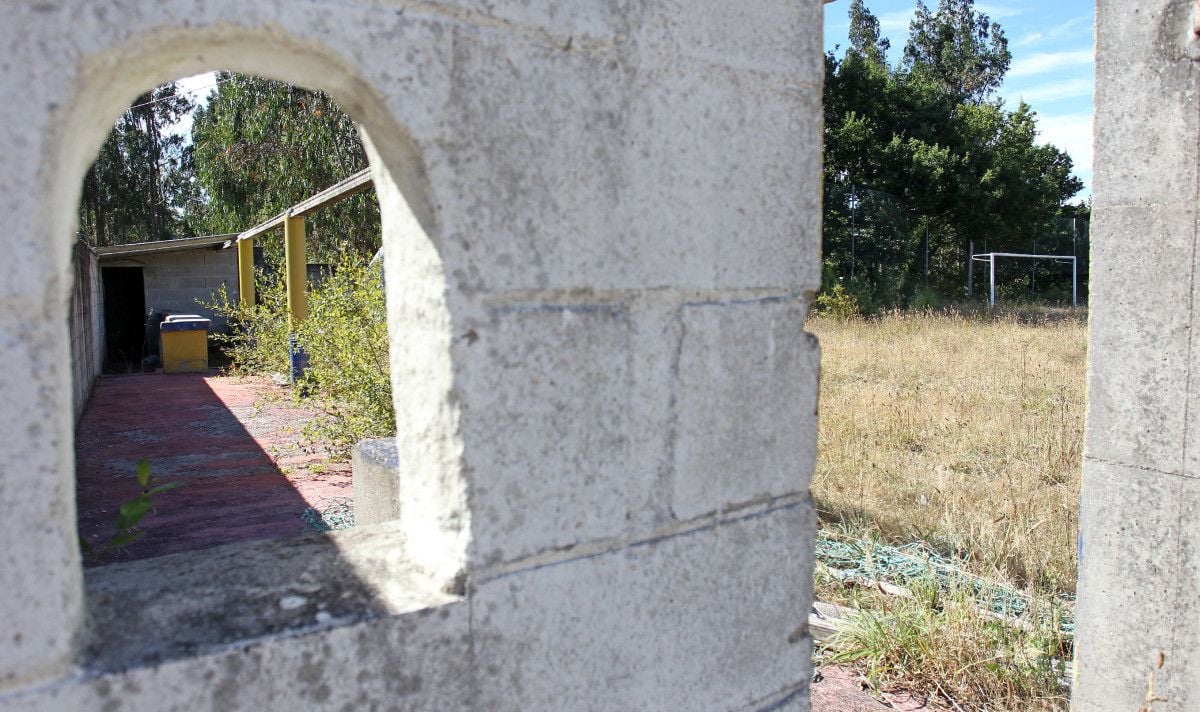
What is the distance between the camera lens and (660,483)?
5.69ft

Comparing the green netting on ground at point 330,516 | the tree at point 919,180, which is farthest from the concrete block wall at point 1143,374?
the tree at point 919,180

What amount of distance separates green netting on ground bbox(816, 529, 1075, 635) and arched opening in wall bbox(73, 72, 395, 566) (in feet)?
7.92

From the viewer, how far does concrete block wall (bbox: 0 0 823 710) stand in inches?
46.6

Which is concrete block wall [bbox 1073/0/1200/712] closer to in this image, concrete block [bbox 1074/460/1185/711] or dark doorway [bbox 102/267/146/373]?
concrete block [bbox 1074/460/1185/711]

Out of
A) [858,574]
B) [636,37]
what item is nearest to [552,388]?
[636,37]

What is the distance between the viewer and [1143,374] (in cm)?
290

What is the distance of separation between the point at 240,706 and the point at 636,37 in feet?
4.19

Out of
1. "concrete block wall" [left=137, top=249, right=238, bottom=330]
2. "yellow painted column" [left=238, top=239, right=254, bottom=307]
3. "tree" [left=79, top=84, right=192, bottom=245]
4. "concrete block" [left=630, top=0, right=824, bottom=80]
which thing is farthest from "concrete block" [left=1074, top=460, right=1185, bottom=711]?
"tree" [left=79, top=84, right=192, bottom=245]

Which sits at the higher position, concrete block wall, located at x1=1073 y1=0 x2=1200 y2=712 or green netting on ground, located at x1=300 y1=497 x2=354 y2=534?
concrete block wall, located at x1=1073 y1=0 x2=1200 y2=712

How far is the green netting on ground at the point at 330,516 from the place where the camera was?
17.1ft

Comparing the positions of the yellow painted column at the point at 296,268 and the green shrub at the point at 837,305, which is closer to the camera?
the yellow painted column at the point at 296,268

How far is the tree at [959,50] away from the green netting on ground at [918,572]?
3435cm

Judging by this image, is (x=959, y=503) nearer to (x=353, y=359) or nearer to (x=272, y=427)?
(x=353, y=359)

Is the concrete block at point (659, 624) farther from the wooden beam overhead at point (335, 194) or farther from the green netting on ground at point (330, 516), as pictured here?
the green netting on ground at point (330, 516)
